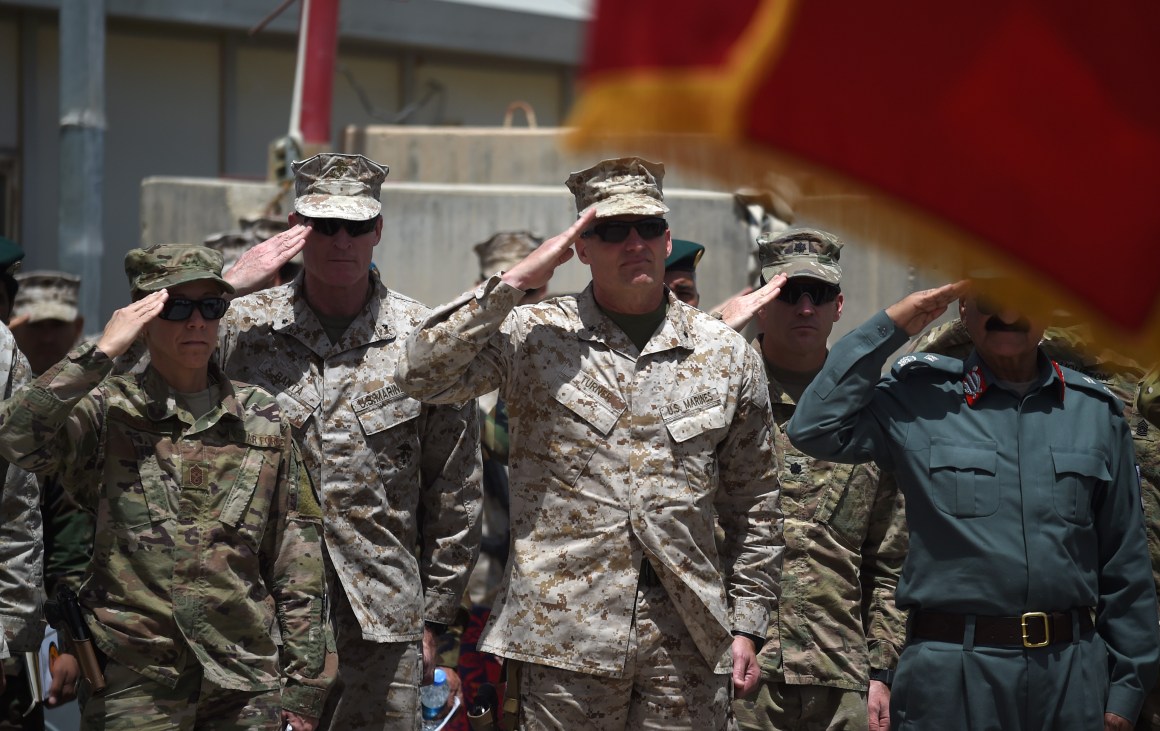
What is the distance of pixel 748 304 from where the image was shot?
5633mm

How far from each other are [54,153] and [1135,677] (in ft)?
45.5

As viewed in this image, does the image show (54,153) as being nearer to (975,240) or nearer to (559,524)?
(559,524)

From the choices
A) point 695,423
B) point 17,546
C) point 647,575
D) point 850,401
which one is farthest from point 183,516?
point 850,401

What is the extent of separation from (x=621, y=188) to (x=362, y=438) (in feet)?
4.39

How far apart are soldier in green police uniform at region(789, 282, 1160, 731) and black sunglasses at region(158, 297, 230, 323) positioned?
6.38 feet

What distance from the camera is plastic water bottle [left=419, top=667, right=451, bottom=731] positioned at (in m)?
5.90

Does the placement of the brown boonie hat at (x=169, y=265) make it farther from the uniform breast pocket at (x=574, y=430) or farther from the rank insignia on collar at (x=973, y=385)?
the rank insignia on collar at (x=973, y=385)

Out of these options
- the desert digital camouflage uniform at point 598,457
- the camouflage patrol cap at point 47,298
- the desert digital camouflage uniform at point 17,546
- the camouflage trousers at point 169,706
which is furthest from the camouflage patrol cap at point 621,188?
the camouflage patrol cap at point 47,298

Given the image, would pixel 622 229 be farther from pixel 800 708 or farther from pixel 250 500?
pixel 800 708

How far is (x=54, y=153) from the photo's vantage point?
53.0 ft

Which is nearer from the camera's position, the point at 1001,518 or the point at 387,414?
the point at 1001,518

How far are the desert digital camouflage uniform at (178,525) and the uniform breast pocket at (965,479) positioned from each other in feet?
6.77

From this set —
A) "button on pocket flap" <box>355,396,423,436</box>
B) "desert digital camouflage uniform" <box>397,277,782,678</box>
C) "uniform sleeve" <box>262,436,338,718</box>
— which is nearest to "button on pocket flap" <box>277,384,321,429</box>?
→ "button on pocket flap" <box>355,396,423,436</box>

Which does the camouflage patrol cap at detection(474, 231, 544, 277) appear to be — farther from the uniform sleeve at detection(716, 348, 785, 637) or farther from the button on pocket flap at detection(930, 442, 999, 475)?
the button on pocket flap at detection(930, 442, 999, 475)
